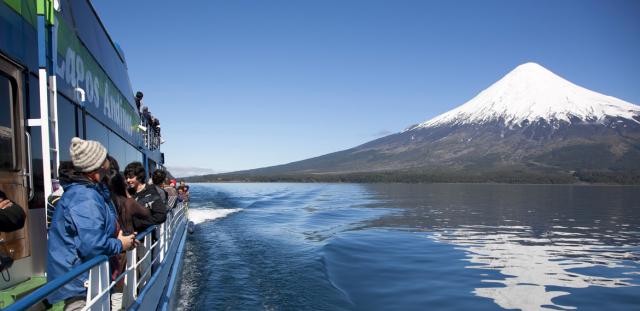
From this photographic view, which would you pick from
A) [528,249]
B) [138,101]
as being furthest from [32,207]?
[528,249]

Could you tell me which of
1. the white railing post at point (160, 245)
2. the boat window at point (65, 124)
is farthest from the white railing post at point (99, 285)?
the white railing post at point (160, 245)

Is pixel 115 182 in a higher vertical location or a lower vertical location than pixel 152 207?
higher

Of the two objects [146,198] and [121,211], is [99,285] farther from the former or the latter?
[146,198]

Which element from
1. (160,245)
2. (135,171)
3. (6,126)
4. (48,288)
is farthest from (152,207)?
(48,288)

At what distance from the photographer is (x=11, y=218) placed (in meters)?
3.78

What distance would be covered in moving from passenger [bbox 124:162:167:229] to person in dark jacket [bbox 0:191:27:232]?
5.73ft

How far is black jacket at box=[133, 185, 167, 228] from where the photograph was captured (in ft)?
18.4

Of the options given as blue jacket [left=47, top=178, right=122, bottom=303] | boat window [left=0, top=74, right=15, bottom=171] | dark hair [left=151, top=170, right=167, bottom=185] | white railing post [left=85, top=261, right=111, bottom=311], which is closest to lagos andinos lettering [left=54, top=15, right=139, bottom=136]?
boat window [left=0, top=74, right=15, bottom=171]

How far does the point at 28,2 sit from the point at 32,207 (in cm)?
200

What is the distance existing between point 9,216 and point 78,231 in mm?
1066

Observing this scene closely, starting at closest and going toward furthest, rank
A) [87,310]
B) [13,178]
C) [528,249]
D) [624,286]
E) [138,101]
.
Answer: [87,310] → [13,178] → [624,286] → [138,101] → [528,249]

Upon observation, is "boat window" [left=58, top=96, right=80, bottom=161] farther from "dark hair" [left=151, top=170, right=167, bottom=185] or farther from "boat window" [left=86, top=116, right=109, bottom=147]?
"dark hair" [left=151, top=170, right=167, bottom=185]

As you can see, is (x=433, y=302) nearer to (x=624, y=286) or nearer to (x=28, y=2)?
(x=624, y=286)

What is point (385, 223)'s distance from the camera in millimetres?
25328
